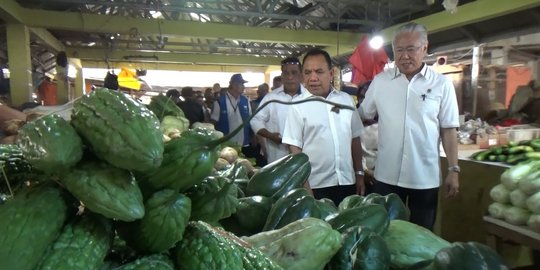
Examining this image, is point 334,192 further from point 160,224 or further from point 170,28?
point 170,28

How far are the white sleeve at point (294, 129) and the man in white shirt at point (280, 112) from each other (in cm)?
78

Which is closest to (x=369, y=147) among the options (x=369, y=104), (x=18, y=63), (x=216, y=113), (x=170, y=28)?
(x=369, y=104)

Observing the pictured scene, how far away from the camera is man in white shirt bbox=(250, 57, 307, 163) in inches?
149

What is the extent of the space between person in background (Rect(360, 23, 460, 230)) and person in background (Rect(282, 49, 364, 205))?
272 mm

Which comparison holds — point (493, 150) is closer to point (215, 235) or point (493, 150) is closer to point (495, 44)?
point (495, 44)

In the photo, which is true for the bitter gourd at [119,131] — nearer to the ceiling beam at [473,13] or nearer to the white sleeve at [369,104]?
the white sleeve at [369,104]

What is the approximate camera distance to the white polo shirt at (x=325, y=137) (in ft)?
9.38

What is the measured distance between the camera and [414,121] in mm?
2809

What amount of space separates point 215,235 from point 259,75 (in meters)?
16.4

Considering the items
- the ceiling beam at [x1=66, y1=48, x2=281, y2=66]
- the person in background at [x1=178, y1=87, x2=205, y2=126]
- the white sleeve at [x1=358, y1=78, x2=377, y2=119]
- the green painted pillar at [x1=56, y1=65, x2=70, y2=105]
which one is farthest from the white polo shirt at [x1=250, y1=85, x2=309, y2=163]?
the ceiling beam at [x1=66, y1=48, x2=281, y2=66]

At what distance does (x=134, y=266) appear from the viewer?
691 mm

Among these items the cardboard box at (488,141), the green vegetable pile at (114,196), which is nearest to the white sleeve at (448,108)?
the green vegetable pile at (114,196)

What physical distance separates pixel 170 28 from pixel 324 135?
6.86 metres

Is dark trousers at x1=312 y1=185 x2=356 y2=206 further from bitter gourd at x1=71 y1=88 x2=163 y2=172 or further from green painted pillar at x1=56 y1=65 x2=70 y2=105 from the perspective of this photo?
green painted pillar at x1=56 y1=65 x2=70 y2=105
